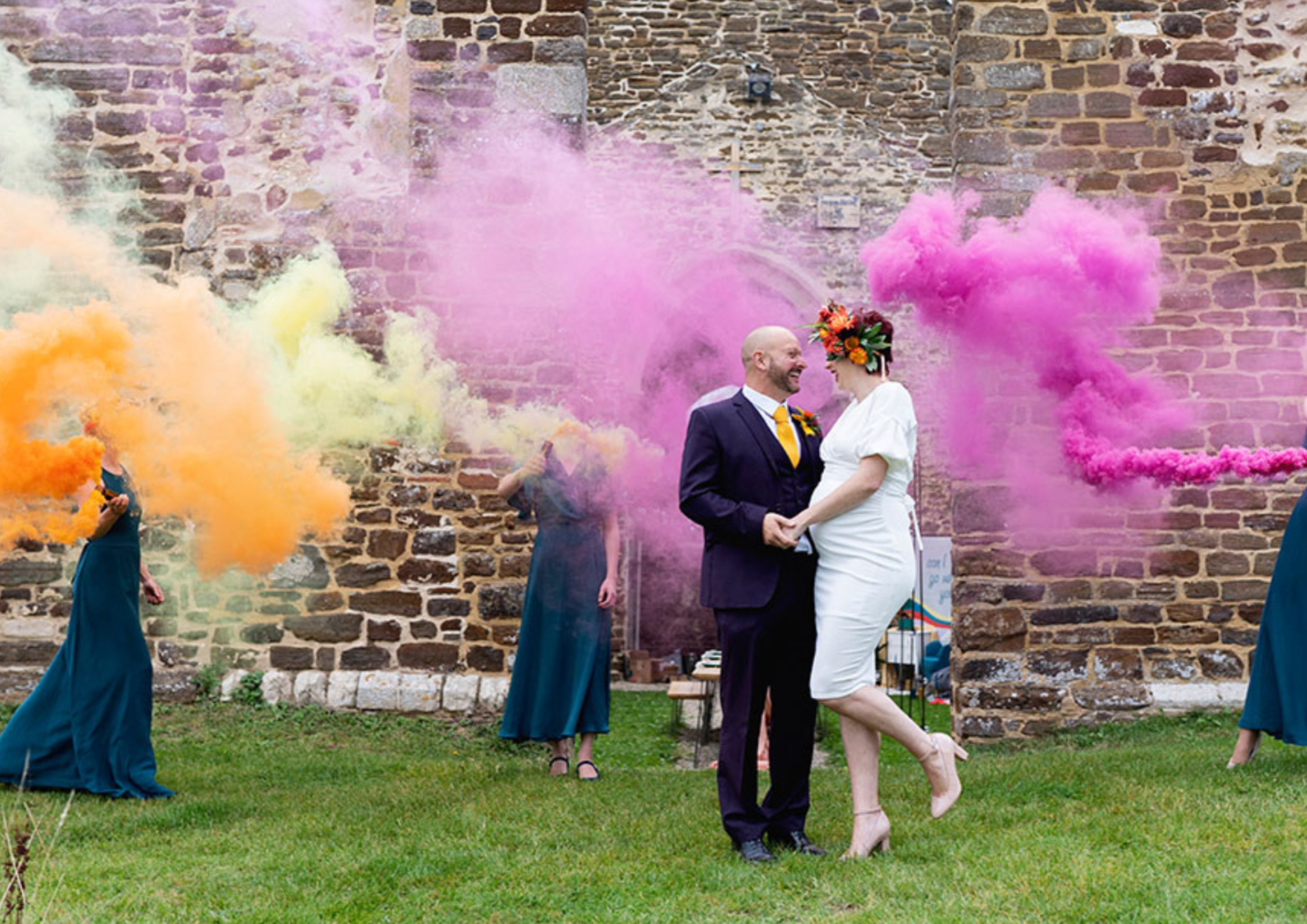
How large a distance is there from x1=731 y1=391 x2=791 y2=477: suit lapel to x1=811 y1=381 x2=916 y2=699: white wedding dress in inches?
6.7

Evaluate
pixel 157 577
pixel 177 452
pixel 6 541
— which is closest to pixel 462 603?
pixel 157 577

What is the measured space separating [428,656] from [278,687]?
97cm

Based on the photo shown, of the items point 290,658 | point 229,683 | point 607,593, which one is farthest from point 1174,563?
point 229,683

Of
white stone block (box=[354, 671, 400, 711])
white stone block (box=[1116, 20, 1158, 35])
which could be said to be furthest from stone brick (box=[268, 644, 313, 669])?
white stone block (box=[1116, 20, 1158, 35])

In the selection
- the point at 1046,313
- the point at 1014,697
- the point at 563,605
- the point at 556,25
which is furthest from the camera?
the point at 556,25

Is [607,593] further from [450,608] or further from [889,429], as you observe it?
[889,429]

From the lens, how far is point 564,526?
6113mm

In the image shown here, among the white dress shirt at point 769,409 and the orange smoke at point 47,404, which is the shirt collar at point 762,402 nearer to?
the white dress shirt at point 769,409

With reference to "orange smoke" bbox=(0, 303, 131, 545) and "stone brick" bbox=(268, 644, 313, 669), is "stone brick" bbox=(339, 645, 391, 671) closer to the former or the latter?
"stone brick" bbox=(268, 644, 313, 669)

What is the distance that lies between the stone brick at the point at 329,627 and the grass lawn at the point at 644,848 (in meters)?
1.84

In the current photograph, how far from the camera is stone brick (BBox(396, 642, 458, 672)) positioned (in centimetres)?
808

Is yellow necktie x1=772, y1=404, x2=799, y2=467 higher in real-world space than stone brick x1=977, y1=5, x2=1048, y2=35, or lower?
lower

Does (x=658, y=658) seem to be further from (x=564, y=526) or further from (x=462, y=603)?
(x=564, y=526)

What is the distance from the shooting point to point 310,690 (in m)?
7.97
